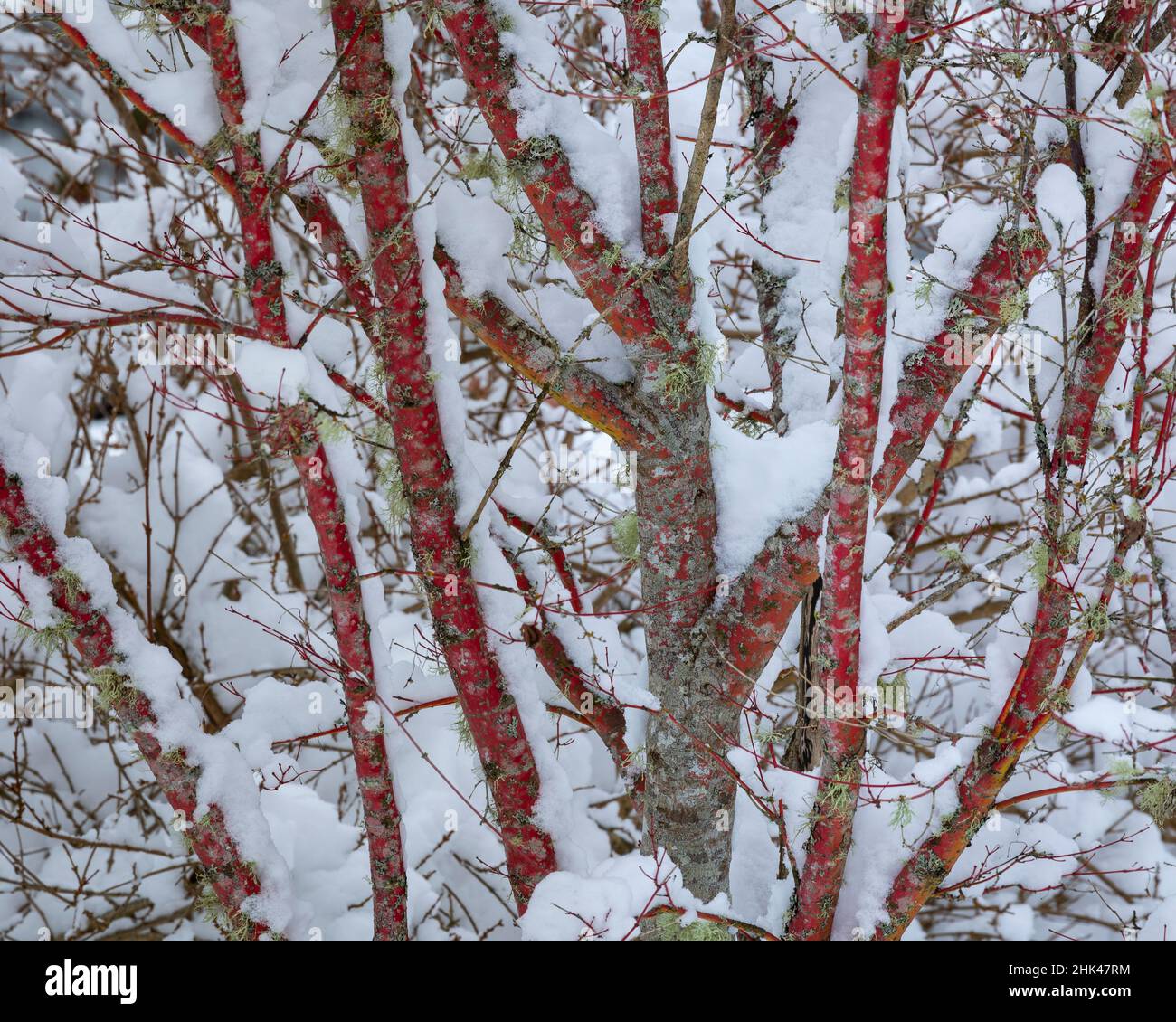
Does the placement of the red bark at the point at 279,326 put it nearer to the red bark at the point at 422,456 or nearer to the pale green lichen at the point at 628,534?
the red bark at the point at 422,456

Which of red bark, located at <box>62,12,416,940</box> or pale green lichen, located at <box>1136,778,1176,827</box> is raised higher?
red bark, located at <box>62,12,416,940</box>

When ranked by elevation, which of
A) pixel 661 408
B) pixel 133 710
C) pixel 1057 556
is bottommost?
pixel 133 710

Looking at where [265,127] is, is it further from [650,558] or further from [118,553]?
[118,553]

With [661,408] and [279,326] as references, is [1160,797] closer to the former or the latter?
[661,408]

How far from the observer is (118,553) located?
4242 millimetres

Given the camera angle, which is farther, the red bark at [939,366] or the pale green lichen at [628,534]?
the pale green lichen at [628,534]

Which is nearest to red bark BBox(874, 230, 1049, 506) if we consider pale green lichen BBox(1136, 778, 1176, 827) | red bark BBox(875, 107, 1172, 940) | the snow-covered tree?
the snow-covered tree

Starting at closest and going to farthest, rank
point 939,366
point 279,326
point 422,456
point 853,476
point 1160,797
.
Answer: point 853,476 → point 1160,797 → point 279,326 → point 422,456 → point 939,366

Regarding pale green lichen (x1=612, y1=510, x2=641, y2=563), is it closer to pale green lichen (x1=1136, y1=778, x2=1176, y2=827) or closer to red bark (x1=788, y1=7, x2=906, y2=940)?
red bark (x1=788, y1=7, x2=906, y2=940)

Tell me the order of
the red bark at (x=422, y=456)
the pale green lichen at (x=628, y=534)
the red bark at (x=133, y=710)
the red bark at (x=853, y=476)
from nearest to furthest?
1. the red bark at (x=853, y=476)
2. the red bark at (x=422, y=456)
3. the red bark at (x=133, y=710)
4. the pale green lichen at (x=628, y=534)

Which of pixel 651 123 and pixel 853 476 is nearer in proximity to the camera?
pixel 853 476

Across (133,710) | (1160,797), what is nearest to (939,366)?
(1160,797)

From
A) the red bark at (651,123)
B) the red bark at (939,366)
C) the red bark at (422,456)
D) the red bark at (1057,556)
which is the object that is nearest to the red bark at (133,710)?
the red bark at (422,456)
